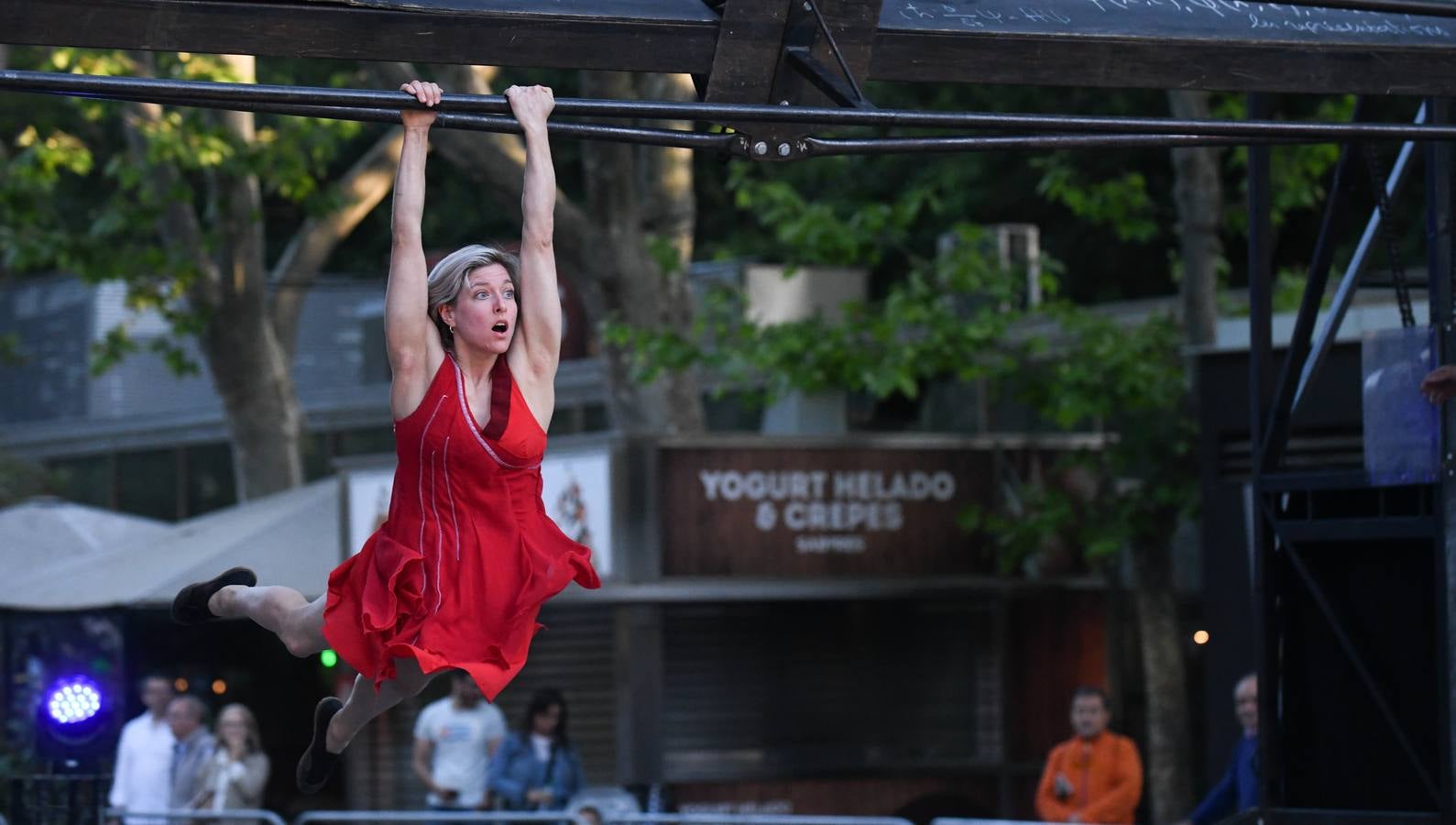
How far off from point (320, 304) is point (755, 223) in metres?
6.72

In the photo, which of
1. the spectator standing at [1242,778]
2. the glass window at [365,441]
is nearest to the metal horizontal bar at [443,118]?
the spectator standing at [1242,778]

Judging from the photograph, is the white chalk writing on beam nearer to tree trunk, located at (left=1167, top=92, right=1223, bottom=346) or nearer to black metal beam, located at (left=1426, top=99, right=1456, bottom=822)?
black metal beam, located at (left=1426, top=99, right=1456, bottom=822)

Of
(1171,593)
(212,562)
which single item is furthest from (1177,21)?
(212,562)

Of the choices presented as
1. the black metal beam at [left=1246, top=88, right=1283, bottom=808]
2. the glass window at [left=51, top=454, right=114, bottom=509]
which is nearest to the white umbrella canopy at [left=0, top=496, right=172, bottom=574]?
the glass window at [left=51, top=454, right=114, bottom=509]

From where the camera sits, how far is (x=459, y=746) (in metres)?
12.4

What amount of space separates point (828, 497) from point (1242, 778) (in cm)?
513

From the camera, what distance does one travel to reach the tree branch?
18.8 m

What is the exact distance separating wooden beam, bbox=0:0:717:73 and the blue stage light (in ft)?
14.5

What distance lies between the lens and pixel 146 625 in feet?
56.6

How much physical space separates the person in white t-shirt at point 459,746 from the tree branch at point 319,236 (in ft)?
23.5

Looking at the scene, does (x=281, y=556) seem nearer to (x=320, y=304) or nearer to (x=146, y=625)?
(x=146, y=625)

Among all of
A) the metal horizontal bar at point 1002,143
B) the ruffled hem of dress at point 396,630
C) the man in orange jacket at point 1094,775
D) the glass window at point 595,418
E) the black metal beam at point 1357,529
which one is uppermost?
the glass window at point 595,418

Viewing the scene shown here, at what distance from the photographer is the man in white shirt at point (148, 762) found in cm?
1189

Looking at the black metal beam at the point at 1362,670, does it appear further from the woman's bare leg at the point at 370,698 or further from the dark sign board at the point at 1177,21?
the woman's bare leg at the point at 370,698
